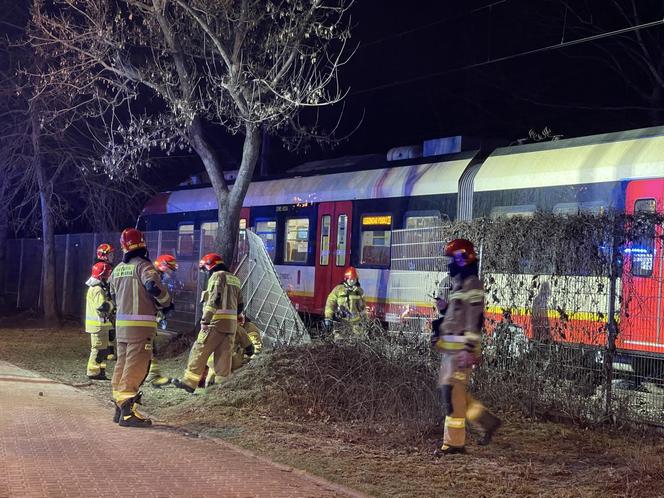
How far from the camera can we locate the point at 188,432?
803 centimetres

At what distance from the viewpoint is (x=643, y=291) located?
831 cm

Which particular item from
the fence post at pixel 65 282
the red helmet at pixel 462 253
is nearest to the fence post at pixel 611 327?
the red helmet at pixel 462 253

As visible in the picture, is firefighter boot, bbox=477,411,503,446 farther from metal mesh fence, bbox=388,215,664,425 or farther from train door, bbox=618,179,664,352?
train door, bbox=618,179,664,352

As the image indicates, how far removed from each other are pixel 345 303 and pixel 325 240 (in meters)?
4.39

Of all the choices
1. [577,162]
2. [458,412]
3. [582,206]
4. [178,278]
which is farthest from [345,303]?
[178,278]

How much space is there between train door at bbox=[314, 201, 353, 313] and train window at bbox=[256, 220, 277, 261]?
1681 millimetres

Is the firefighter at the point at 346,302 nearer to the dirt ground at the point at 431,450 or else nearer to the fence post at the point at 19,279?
the dirt ground at the point at 431,450

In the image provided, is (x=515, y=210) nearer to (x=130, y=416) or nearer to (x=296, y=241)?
(x=296, y=241)

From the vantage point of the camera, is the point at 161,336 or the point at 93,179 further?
the point at 93,179

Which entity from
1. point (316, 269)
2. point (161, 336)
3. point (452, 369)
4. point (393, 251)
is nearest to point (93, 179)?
point (161, 336)

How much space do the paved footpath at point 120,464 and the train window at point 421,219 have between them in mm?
6958

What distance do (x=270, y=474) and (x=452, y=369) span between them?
1.98m

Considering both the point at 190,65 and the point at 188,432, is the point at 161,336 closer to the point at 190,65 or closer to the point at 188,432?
the point at 190,65

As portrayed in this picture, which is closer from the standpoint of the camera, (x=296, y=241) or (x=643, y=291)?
(x=643, y=291)
